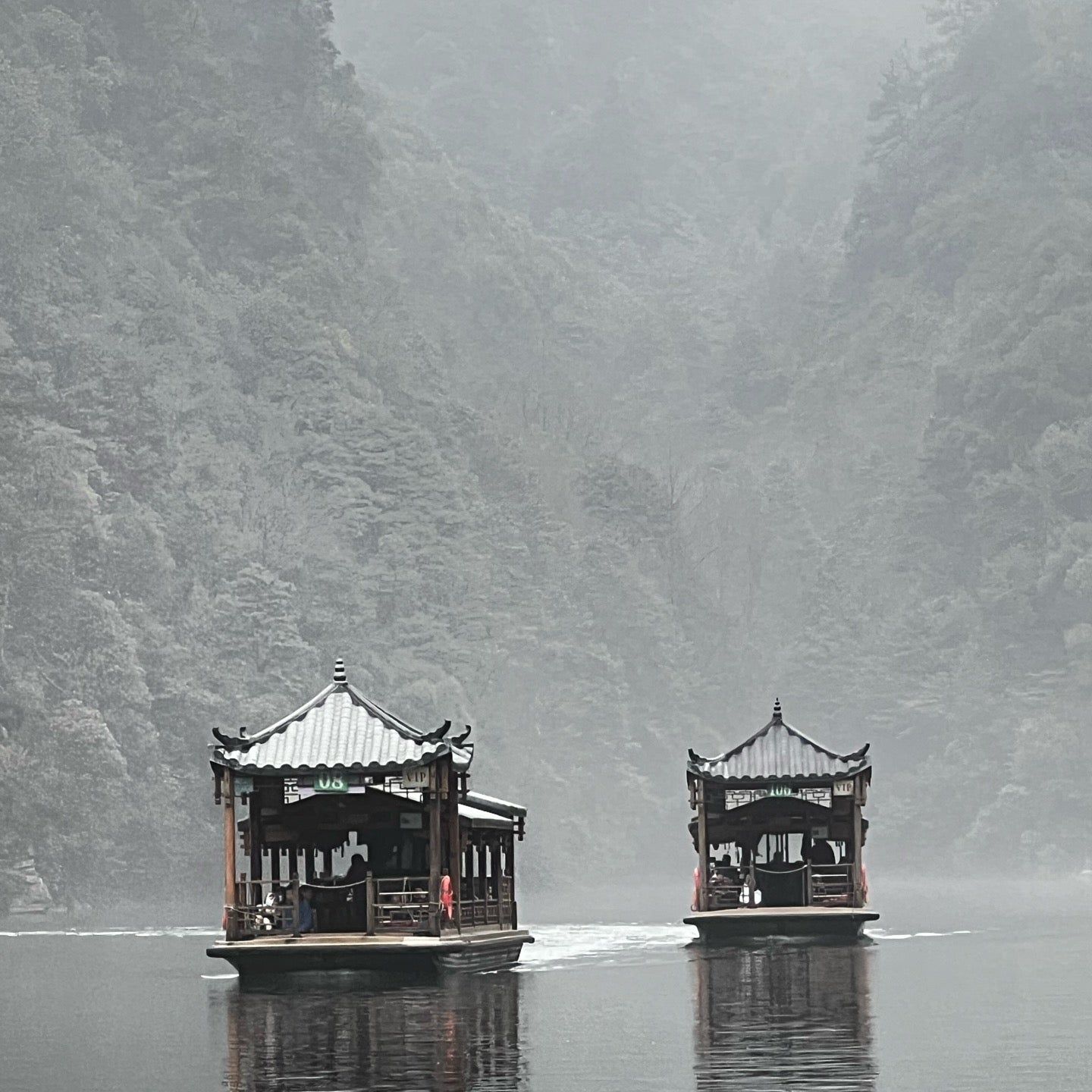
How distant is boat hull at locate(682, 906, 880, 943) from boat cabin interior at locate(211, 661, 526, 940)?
9.65 metres

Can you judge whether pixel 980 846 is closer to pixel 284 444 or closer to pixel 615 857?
pixel 615 857

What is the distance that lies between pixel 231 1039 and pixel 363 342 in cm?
11169

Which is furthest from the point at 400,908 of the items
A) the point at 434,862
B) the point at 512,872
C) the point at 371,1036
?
the point at 371,1036

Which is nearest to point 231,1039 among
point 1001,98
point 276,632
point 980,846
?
point 276,632

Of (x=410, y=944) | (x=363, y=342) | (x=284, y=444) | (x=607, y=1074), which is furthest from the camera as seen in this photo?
(x=363, y=342)

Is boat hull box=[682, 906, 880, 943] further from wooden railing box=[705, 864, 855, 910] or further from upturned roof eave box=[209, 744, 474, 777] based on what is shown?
upturned roof eave box=[209, 744, 474, 777]

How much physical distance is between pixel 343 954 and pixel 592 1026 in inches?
297

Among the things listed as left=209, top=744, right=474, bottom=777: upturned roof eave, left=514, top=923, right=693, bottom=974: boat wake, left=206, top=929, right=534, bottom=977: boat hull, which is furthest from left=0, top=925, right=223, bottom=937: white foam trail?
left=209, top=744, right=474, bottom=777: upturned roof eave

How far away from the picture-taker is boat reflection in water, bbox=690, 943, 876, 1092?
21453 millimetres

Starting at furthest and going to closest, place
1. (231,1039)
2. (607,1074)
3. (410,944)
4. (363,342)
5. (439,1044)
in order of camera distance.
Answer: (363,342)
(410,944)
(231,1039)
(439,1044)
(607,1074)

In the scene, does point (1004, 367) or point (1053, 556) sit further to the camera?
point (1004, 367)

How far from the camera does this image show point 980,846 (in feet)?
411

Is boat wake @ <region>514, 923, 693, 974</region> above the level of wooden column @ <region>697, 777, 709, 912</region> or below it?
below

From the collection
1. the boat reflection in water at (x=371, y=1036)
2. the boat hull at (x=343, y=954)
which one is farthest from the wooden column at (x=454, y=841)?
the boat reflection in water at (x=371, y=1036)
